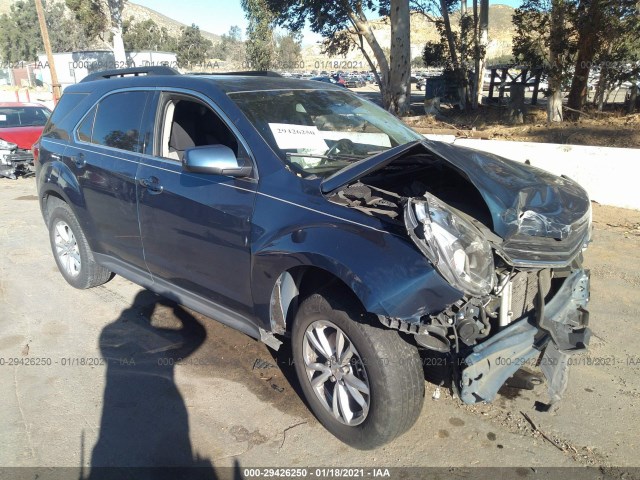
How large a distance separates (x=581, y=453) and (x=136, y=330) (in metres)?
3.42

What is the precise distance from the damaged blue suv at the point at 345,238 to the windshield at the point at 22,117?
936 cm

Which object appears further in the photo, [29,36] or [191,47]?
[29,36]

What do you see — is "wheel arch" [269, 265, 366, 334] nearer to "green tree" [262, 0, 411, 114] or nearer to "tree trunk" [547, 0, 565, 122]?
"tree trunk" [547, 0, 565, 122]

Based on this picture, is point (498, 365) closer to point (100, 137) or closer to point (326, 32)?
point (100, 137)

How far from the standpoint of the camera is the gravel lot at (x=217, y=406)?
3078mm

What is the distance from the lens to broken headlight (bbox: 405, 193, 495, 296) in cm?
259

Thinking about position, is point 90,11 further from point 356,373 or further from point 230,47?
point 230,47

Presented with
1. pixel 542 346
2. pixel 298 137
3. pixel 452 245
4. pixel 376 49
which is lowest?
pixel 542 346

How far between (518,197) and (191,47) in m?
67.6

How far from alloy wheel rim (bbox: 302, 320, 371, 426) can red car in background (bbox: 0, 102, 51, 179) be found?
34.6 feet

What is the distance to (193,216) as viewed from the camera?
366cm

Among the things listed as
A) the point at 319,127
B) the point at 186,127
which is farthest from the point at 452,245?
the point at 186,127

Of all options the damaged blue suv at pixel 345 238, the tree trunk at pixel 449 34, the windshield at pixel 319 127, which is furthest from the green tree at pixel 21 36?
the windshield at pixel 319 127

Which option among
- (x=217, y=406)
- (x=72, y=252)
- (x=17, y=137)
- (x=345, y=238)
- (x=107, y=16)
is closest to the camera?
(x=345, y=238)
